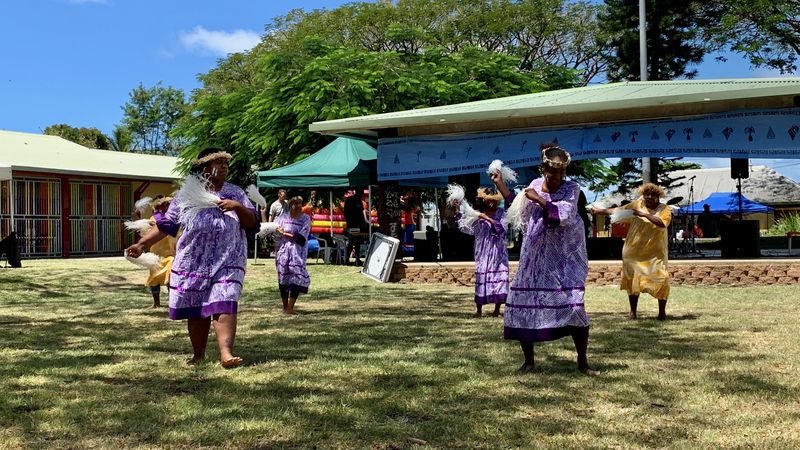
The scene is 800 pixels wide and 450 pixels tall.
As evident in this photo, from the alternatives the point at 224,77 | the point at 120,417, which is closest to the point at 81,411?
the point at 120,417

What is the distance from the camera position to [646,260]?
9195 millimetres

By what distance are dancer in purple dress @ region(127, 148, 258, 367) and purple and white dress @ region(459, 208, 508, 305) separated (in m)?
3.95

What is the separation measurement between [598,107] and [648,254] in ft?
14.7

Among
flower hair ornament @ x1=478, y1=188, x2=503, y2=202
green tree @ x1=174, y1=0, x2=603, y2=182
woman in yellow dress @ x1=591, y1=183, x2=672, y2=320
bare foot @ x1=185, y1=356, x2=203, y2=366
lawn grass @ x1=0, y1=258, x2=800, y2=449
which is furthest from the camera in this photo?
green tree @ x1=174, y1=0, x2=603, y2=182

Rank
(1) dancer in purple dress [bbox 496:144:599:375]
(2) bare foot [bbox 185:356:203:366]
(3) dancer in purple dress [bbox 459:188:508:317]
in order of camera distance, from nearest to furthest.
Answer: (1) dancer in purple dress [bbox 496:144:599:375] < (2) bare foot [bbox 185:356:203:366] < (3) dancer in purple dress [bbox 459:188:508:317]

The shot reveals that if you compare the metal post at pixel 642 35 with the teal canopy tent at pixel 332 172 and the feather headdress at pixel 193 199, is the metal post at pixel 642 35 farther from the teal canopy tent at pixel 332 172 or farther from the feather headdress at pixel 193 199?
the feather headdress at pixel 193 199

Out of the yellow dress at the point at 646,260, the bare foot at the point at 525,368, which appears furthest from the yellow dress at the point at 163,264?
the bare foot at the point at 525,368

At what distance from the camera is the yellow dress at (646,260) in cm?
900

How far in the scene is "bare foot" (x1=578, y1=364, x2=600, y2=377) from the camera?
226 inches

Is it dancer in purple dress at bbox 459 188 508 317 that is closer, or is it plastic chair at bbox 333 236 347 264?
dancer in purple dress at bbox 459 188 508 317

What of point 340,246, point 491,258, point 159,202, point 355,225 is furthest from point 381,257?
point 159,202

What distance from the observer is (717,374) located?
18.9 ft

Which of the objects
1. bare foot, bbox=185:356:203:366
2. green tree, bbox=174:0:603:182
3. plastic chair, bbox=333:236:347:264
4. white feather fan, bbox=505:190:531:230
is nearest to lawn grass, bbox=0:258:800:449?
bare foot, bbox=185:356:203:366

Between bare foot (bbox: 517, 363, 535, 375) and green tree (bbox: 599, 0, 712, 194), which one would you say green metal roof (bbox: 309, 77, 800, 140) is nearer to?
bare foot (bbox: 517, 363, 535, 375)
